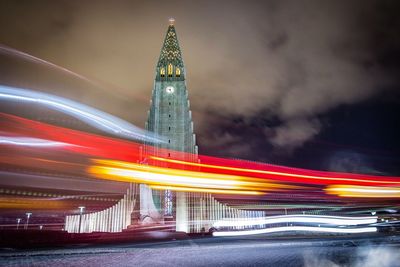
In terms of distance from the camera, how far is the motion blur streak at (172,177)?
605 inches

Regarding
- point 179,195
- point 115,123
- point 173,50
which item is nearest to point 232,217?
point 179,195

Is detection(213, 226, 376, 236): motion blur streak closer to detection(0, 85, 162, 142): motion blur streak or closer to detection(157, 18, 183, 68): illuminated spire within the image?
detection(0, 85, 162, 142): motion blur streak

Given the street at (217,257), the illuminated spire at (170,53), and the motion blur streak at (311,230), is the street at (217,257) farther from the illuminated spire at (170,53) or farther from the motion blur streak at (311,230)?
the illuminated spire at (170,53)

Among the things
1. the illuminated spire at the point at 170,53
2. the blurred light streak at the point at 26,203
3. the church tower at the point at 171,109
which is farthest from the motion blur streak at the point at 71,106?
the illuminated spire at the point at 170,53

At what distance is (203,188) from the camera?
16.6 metres

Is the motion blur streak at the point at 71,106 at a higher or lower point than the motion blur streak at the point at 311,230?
higher

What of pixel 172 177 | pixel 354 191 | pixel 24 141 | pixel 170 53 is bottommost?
pixel 354 191

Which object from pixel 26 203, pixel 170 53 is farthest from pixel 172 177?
pixel 170 53

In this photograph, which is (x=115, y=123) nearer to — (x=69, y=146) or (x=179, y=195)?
(x=69, y=146)

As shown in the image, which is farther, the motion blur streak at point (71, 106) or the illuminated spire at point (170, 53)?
the illuminated spire at point (170, 53)

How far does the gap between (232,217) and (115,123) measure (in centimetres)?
2424

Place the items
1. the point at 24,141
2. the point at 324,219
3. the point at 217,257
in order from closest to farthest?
the point at 217,257 → the point at 24,141 → the point at 324,219

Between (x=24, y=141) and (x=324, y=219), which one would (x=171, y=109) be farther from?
(x=24, y=141)

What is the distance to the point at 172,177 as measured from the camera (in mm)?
16500
